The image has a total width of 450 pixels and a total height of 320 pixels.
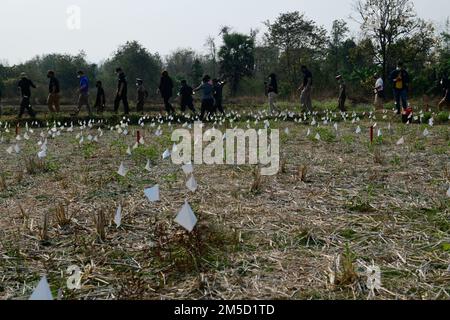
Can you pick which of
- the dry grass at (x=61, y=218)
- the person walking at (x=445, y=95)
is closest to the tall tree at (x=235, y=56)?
the person walking at (x=445, y=95)

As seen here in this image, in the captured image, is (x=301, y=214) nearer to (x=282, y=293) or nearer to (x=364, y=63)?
(x=282, y=293)

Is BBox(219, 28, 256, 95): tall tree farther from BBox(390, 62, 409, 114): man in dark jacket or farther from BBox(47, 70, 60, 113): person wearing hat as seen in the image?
BBox(390, 62, 409, 114): man in dark jacket

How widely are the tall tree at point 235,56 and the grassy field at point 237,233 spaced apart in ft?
98.6

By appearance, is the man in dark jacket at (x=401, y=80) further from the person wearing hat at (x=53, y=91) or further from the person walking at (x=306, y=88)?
the person wearing hat at (x=53, y=91)

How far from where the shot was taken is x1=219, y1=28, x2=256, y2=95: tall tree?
116 ft

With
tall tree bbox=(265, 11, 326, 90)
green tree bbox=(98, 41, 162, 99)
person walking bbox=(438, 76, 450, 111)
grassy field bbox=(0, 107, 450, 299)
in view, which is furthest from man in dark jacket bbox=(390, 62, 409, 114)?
green tree bbox=(98, 41, 162, 99)

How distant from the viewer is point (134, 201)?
435 centimetres

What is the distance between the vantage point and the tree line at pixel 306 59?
26203 mm

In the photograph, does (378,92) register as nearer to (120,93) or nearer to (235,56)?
(120,93)

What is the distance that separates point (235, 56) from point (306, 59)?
Result: 625cm

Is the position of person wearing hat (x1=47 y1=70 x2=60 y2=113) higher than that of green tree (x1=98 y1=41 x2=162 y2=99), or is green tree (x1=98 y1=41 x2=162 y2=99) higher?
green tree (x1=98 y1=41 x2=162 y2=99)

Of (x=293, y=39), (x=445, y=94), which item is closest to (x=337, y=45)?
(x=293, y=39)

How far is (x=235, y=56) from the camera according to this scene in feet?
116
